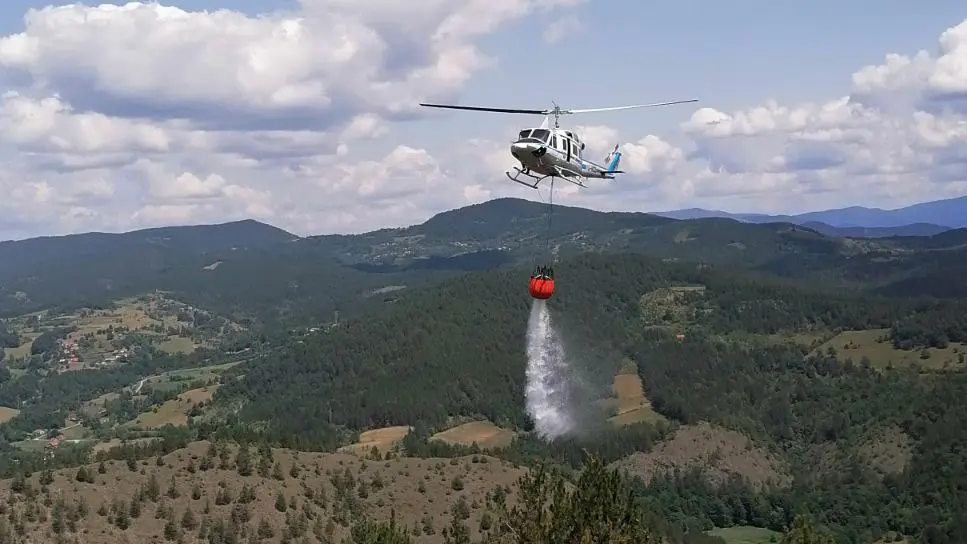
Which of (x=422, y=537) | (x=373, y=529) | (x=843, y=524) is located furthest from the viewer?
(x=843, y=524)

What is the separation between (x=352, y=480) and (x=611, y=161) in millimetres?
51530

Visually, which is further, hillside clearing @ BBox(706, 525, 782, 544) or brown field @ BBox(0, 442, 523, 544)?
hillside clearing @ BBox(706, 525, 782, 544)

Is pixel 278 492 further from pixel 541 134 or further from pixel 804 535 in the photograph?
pixel 804 535

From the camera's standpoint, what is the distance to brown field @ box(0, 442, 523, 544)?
81.4 m

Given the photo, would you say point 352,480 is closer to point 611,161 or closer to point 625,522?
point 611,161

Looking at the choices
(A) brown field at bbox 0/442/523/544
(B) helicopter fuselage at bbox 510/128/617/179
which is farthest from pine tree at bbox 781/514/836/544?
(A) brown field at bbox 0/442/523/544

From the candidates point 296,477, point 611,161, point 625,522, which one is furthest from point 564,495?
point 296,477

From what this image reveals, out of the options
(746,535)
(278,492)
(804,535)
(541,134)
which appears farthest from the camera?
(746,535)

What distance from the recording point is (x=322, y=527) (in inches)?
3720

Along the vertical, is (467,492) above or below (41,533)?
below

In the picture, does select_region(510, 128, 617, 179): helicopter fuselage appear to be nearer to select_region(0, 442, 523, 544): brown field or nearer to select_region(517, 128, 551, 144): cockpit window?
select_region(517, 128, 551, 144): cockpit window

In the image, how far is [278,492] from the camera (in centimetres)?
9825

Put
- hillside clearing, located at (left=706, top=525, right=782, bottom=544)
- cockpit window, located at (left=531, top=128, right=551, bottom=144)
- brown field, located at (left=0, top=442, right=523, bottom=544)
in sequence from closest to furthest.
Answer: cockpit window, located at (left=531, top=128, right=551, bottom=144) → brown field, located at (left=0, top=442, right=523, bottom=544) → hillside clearing, located at (left=706, top=525, right=782, bottom=544)

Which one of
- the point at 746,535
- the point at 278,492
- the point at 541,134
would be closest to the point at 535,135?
the point at 541,134
